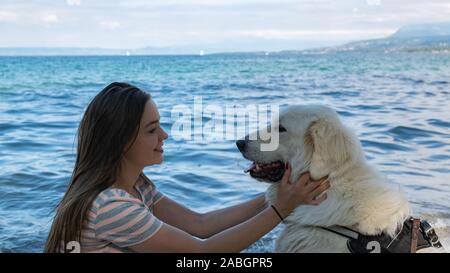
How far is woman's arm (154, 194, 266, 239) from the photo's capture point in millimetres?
3920

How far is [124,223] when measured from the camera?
3014 mm

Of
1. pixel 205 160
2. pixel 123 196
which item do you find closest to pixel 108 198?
pixel 123 196

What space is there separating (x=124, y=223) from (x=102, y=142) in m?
0.49

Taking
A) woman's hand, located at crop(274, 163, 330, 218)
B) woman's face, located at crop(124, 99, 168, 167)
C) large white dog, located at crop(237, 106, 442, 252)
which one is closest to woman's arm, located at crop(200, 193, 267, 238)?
large white dog, located at crop(237, 106, 442, 252)

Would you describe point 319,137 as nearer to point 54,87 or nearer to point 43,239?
point 43,239

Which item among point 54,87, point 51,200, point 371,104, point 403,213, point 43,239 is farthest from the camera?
point 54,87

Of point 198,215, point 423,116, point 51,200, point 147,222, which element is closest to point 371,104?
point 423,116

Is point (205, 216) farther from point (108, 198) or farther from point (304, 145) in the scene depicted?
point (108, 198)

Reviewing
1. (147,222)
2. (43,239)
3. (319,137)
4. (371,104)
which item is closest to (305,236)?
(319,137)

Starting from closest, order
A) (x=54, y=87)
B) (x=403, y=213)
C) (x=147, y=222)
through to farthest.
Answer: (x=147, y=222) → (x=403, y=213) → (x=54, y=87)
